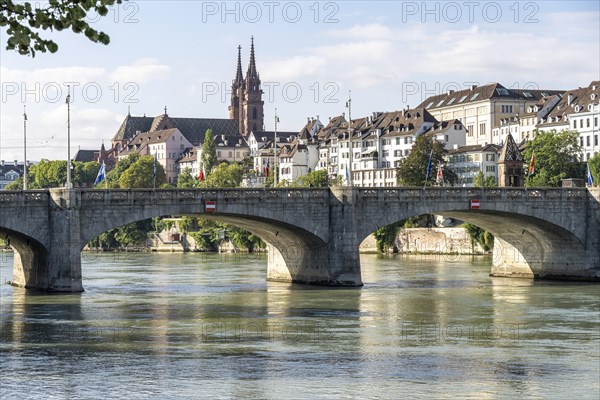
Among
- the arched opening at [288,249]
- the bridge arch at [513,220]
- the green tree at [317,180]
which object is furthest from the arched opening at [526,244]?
the green tree at [317,180]

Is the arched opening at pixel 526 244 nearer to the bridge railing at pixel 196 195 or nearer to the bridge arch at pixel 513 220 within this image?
the bridge arch at pixel 513 220

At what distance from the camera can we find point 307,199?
75.2 meters

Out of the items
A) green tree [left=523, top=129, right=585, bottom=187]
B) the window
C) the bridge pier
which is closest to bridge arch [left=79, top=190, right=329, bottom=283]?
the bridge pier

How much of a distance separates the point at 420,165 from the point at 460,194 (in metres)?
70.5

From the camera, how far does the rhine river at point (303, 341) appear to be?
3944 cm

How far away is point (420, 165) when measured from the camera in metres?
150

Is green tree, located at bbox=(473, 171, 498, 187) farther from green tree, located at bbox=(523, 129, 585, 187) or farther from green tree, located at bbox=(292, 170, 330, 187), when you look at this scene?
green tree, located at bbox=(292, 170, 330, 187)

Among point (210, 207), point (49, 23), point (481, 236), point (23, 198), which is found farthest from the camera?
point (481, 236)

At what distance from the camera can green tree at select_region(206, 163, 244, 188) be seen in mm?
181625

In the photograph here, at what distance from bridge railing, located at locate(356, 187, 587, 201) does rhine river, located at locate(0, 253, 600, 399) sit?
552 cm

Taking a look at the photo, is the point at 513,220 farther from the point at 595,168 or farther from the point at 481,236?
the point at 595,168

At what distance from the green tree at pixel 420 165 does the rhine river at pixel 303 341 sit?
6621 centimetres

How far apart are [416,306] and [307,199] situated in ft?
40.4

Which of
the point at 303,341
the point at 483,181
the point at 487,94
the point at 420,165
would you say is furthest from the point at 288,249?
the point at 487,94
